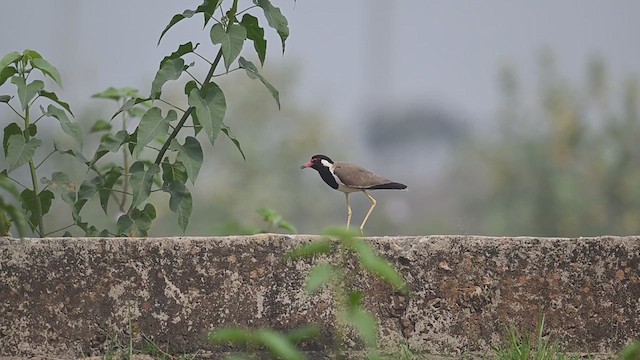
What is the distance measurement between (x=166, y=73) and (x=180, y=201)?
386 millimetres

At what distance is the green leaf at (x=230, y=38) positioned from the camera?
9.71 feet

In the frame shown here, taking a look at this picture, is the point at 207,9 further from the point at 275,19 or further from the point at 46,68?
the point at 46,68

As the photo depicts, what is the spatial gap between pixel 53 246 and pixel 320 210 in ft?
22.3

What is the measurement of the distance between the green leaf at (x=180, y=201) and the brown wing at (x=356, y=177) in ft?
1.54

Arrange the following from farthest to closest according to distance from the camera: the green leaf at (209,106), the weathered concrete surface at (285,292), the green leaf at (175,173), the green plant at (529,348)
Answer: the green leaf at (175,173) → the green leaf at (209,106) → the weathered concrete surface at (285,292) → the green plant at (529,348)

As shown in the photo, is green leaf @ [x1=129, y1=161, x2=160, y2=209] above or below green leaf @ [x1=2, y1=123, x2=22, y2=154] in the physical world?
below

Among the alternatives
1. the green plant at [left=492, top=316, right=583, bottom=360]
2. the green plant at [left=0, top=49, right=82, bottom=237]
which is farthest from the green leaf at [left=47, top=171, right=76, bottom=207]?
the green plant at [left=492, top=316, right=583, bottom=360]

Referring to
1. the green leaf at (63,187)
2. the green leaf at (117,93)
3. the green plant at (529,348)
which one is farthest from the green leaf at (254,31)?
the green plant at (529,348)

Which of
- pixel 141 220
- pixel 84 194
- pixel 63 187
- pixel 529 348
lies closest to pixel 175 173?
pixel 141 220

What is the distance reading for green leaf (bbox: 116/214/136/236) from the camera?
3.20 m

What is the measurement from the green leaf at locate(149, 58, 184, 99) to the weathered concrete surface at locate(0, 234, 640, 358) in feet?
1.76

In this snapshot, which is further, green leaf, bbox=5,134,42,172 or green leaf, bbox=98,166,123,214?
green leaf, bbox=98,166,123,214

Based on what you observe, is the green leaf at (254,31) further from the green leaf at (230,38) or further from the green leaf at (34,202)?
the green leaf at (34,202)

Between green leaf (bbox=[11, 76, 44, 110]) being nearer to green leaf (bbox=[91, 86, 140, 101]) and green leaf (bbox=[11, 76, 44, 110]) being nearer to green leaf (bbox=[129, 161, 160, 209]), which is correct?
green leaf (bbox=[129, 161, 160, 209])
